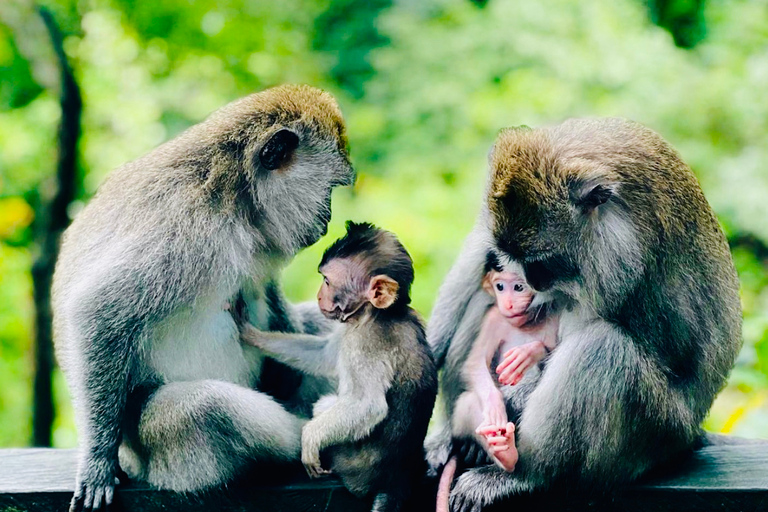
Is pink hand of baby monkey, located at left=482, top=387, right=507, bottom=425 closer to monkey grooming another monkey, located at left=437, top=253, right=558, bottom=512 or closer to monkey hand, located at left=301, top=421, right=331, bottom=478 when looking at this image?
monkey grooming another monkey, located at left=437, top=253, right=558, bottom=512

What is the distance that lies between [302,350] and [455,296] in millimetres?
669

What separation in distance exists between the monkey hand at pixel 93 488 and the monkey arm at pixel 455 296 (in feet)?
4.21

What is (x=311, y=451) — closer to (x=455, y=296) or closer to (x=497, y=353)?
(x=497, y=353)

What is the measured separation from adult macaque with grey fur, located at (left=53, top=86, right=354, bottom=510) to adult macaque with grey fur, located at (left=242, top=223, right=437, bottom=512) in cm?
25

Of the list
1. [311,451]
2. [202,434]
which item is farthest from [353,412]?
[202,434]

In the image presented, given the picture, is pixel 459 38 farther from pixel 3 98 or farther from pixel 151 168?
pixel 151 168

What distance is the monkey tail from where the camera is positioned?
2.78m

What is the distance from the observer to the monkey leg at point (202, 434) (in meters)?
2.89

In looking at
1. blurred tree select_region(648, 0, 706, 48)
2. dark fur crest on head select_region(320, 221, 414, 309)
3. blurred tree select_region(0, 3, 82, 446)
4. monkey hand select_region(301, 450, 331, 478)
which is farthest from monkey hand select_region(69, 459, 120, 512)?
blurred tree select_region(648, 0, 706, 48)

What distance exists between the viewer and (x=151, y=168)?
10.2 ft

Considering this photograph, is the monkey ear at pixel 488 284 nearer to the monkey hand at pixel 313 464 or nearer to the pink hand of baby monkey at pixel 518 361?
the pink hand of baby monkey at pixel 518 361

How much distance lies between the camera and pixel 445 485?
Answer: 2854 mm

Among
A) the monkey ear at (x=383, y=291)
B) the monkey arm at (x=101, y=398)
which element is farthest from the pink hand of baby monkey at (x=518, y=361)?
the monkey arm at (x=101, y=398)

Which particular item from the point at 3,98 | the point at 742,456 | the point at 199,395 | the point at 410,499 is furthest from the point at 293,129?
the point at 3,98
